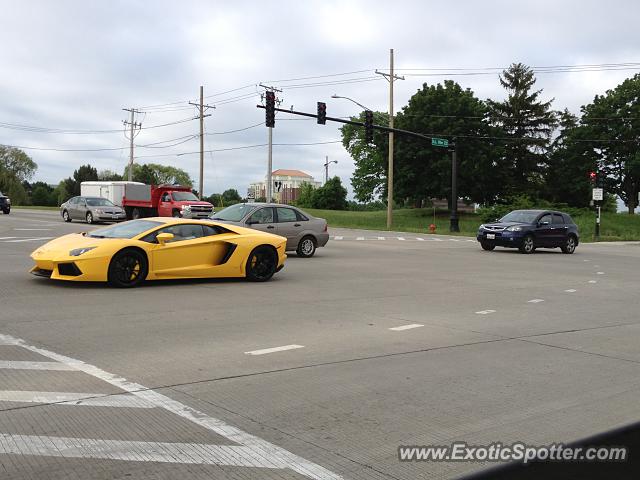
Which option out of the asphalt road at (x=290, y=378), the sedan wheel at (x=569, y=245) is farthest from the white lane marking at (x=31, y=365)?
the sedan wheel at (x=569, y=245)

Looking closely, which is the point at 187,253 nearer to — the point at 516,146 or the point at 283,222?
the point at 283,222

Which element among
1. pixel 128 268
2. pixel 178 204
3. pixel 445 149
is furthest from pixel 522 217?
pixel 445 149

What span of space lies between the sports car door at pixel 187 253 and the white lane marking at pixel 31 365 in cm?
567

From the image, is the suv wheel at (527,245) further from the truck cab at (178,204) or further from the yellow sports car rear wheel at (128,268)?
the truck cab at (178,204)

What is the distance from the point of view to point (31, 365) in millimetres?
5652

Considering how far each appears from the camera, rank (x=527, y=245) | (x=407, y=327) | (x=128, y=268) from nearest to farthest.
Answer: (x=407, y=327)
(x=128, y=268)
(x=527, y=245)

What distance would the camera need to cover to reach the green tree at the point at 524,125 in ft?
239

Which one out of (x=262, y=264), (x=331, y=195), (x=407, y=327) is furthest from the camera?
(x=331, y=195)

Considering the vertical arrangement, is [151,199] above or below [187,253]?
above

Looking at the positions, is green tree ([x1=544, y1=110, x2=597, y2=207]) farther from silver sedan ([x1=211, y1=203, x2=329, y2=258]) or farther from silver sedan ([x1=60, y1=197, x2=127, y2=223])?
silver sedan ([x1=211, y1=203, x2=329, y2=258])

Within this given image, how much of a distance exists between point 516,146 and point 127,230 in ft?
219

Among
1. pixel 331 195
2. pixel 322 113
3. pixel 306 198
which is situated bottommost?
pixel 306 198

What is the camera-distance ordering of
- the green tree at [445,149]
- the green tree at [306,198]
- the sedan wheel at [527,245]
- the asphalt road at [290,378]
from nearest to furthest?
1. the asphalt road at [290,378]
2. the sedan wheel at [527,245]
3. the green tree at [445,149]
4. the green tree at [306,198]

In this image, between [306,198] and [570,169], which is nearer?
[570,169]
